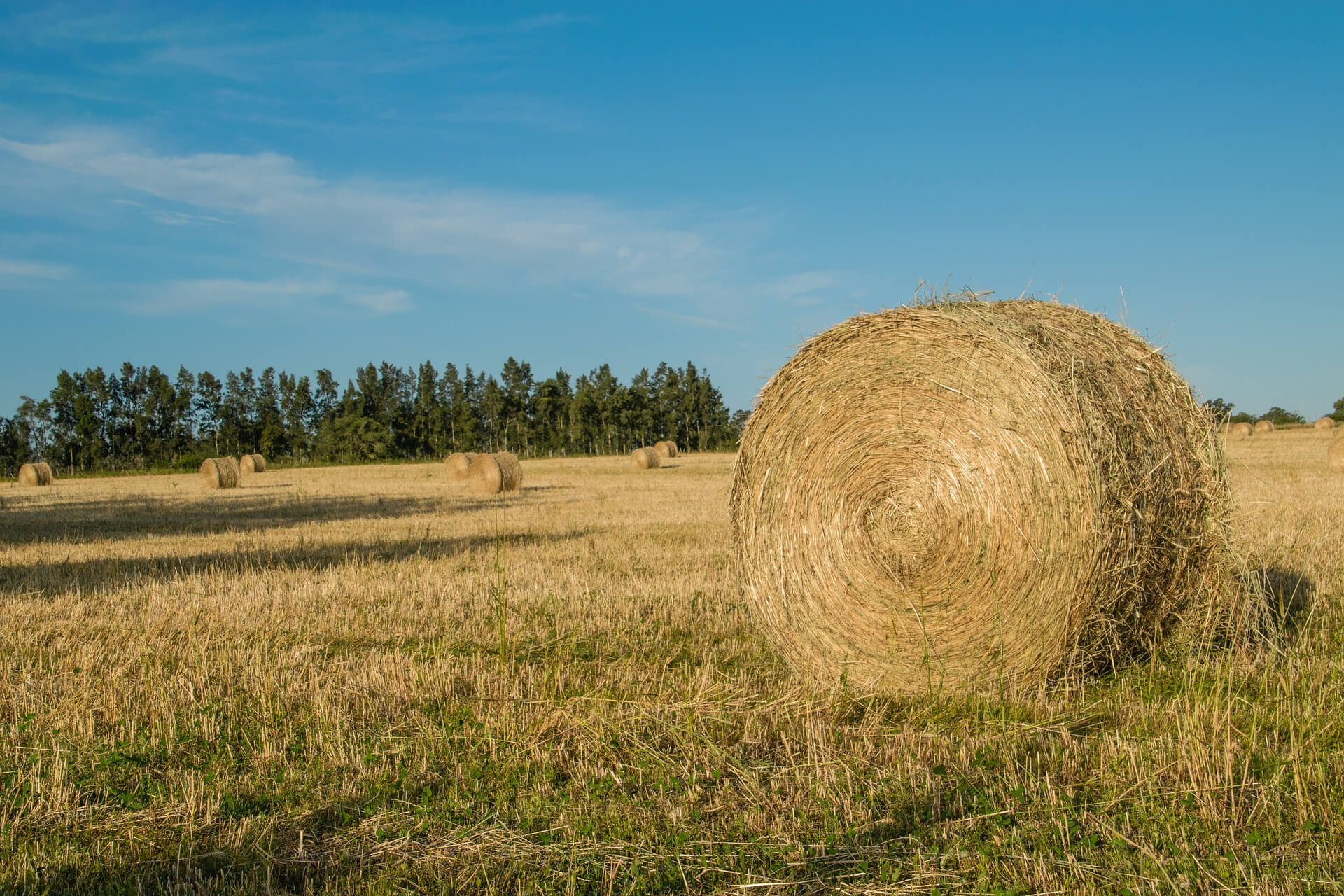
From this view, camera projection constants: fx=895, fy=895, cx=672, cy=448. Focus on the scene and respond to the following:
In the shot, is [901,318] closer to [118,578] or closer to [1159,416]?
[1159,416]

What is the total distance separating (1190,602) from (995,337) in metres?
2.08

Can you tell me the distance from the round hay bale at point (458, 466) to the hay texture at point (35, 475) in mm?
16526

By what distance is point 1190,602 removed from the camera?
18.0ft

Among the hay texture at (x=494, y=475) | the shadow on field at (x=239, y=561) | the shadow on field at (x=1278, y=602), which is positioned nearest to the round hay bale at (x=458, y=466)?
the hay texture at (x=494, y=475)

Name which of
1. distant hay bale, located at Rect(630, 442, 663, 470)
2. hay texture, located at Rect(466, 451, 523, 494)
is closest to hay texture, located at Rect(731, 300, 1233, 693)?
hay texture, located at Rect(466, 451, 523, 494)

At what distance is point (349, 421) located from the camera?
78750mm

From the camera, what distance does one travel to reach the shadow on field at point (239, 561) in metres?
8.91

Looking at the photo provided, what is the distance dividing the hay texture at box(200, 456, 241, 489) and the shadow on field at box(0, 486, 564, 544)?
16.6 feet

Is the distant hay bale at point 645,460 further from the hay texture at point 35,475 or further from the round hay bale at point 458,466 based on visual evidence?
the hay texture at point 35,475

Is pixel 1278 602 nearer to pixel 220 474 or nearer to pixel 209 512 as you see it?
pixel 209 512

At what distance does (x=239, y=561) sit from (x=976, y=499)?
863 cm

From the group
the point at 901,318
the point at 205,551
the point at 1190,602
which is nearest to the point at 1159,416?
the point at 1190,602

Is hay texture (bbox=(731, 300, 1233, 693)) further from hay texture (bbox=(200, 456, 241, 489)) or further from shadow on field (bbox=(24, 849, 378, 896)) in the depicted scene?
hay texture (bbox=(200, 456, 241, 489))

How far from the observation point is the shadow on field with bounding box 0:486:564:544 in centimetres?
1416
